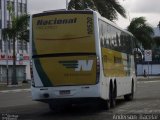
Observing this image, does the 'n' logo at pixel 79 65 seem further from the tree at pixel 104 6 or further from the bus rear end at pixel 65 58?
the tree at pixel 104 6

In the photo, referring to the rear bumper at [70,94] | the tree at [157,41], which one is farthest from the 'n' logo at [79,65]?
the tree at [157,41]

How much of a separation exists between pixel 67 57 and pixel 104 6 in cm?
1963

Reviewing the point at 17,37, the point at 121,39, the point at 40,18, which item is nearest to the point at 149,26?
the point at 17,37

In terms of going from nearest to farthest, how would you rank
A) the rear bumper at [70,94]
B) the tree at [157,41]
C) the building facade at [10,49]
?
the rear bumper at [70,94] < the tree at [157,41] < the building facade at [10,49]

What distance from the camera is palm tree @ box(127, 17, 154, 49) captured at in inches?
2483

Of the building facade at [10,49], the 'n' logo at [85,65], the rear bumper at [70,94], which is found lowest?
the rear bumper at [70,94]

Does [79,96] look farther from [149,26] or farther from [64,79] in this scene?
[149,26]

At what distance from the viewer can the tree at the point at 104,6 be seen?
123ft

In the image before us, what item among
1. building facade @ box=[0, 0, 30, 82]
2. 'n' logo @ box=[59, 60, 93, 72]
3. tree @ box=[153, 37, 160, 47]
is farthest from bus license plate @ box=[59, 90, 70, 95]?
building facade @ box=[0, 0, 30, 82]

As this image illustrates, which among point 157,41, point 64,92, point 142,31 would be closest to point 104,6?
point 64,92

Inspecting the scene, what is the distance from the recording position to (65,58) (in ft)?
61.5

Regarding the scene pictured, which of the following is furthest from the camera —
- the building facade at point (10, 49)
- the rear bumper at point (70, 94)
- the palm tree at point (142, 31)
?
the building facade at point (10, 49)

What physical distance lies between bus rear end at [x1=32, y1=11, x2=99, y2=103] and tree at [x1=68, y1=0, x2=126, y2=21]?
60.8 feet

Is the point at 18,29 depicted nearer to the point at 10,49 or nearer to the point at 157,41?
the point at 157,41
